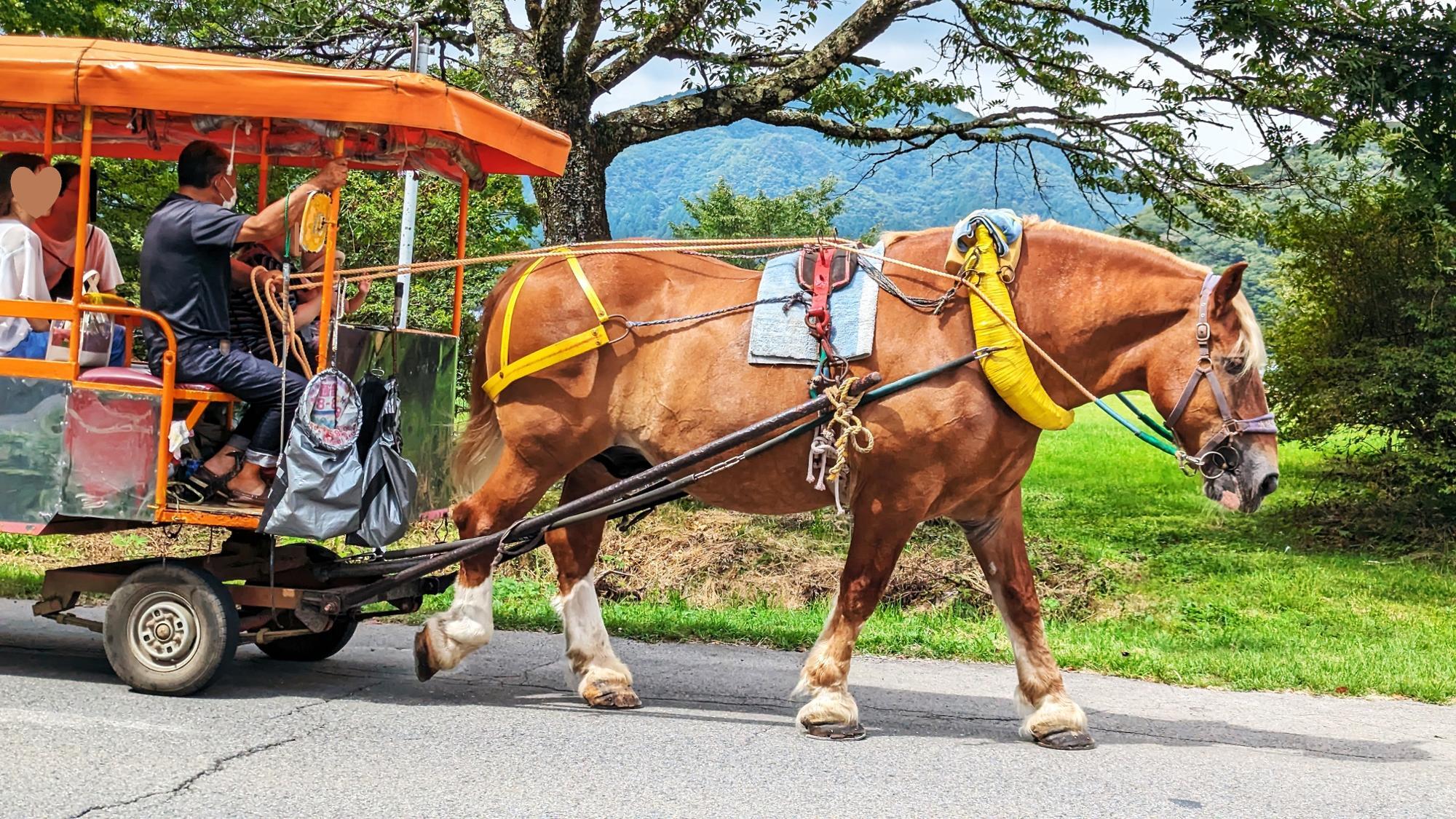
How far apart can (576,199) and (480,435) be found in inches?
182

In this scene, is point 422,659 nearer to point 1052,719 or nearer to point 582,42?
point 1052,719

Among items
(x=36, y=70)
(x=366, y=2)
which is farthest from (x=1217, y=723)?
(x=366, y=2)

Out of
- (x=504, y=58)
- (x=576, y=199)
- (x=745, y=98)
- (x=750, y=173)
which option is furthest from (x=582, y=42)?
(x=750, y=173)

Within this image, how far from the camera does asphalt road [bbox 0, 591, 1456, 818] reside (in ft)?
13.3

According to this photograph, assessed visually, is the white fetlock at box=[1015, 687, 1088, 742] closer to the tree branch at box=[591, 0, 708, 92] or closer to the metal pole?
the metal pole

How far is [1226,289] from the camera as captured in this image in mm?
4742

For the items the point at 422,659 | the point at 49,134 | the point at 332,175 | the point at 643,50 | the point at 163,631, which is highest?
the point at 643,50

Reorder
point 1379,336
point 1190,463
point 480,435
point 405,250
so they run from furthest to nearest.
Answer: point 1379,336
point 405,250
point 480,435
point 1190,463

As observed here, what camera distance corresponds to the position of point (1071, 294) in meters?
→ 5.04

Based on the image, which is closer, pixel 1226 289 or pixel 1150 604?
pixel 1226 289

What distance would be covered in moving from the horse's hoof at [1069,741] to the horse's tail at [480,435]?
2.69 m

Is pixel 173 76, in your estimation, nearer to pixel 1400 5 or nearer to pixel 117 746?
pixel 117 746

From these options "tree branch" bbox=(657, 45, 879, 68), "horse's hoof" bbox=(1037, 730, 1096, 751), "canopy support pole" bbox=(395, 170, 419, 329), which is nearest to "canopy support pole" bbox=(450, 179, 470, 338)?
"canopy support pole" bbox=(395, 170, 419, 329)

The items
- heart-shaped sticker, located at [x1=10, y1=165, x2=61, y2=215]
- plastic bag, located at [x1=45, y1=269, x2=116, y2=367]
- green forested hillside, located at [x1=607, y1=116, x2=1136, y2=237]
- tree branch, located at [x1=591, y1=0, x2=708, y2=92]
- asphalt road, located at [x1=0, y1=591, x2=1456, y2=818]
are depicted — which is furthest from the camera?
green forested hillside, located at [x1=607, y1=116, x2=1136, y2=237]
